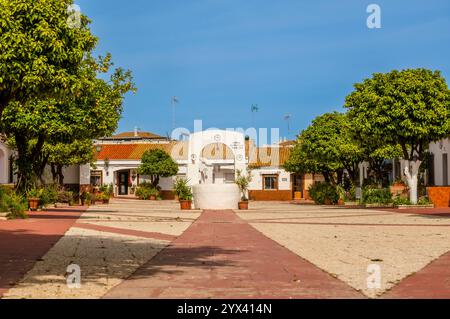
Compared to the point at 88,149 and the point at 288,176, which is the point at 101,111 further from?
the point at 288,176

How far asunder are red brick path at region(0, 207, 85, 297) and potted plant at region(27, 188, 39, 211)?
5.59 meters

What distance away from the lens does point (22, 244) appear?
37.9 feet

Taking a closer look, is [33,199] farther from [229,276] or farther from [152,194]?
[152,194]

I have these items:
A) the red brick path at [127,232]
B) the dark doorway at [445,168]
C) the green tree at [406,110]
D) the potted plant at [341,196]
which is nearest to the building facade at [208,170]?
the potted plant at [341,196]

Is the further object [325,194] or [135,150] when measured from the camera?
[135,150]

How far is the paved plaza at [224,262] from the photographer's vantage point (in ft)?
21.3

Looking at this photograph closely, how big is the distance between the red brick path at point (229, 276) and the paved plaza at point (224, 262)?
0.04 ft

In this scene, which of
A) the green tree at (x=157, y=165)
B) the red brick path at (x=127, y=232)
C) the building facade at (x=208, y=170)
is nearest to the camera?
the red brick path at (x=127, y=232)

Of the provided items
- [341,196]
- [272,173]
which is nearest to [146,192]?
[272,173]

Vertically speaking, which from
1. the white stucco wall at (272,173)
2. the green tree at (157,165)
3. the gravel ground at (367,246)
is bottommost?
the gravel ground at (367,246)

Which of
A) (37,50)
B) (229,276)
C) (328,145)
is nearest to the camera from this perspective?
(229,276)

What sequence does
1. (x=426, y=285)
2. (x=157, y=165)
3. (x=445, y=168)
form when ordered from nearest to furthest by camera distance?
(x=426, y=285)
(x=445, y=168)
(x=157, y=165)

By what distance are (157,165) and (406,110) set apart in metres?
28.3

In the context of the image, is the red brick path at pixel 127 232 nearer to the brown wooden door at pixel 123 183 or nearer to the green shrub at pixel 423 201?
the green shrub at pixel 423 201
